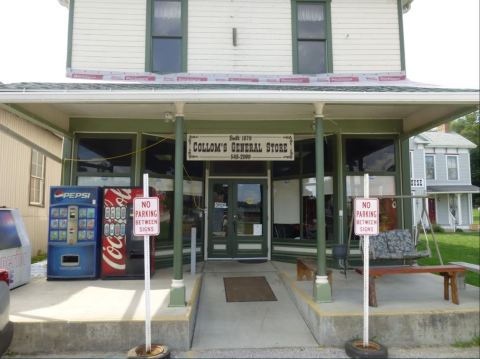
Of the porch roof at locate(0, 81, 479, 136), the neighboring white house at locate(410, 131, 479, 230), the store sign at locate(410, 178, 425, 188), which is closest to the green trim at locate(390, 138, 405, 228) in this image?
the porch roof at locate(0, 81, 479, 136)

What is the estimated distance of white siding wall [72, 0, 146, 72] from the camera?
8.36m

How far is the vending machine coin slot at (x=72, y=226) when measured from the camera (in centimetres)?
717

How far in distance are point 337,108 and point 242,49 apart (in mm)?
2656

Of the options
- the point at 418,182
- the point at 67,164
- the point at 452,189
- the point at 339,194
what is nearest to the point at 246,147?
the point at 339,194

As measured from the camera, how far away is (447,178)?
25.1m

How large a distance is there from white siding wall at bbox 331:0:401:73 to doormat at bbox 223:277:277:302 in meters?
4.89

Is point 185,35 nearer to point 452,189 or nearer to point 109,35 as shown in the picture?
point 109,35

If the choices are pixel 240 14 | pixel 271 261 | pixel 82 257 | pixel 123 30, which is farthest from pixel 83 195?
pixel 240 14

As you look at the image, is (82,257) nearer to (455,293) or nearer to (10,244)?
(10,244)

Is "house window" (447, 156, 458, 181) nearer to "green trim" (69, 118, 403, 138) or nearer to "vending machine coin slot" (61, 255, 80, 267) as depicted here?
"green trim" (69, 118, 403, 138)

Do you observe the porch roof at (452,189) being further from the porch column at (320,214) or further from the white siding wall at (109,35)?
the white siding wall at (109,35)

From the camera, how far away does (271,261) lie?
366 inches

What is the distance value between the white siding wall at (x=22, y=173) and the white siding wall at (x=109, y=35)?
354 centimetres

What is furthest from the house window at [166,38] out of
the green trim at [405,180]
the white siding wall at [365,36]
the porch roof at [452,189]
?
the porch roof at [452,189]
